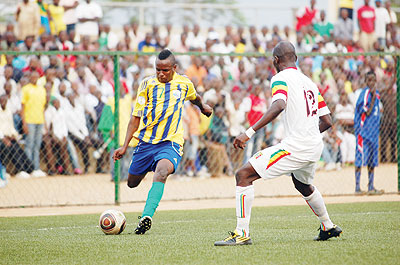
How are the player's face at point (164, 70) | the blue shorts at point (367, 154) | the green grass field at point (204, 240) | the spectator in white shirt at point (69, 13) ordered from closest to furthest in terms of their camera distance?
the green grass field at point (204, 240), the player's face at point (164, 70), the blue shorts at point (367, 154), the spectator in white shirt at point (69, 13)

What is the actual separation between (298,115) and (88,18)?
12682mm

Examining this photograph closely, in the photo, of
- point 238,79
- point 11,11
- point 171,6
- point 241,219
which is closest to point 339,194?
point 238,79

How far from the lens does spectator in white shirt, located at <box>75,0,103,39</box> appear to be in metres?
18.8

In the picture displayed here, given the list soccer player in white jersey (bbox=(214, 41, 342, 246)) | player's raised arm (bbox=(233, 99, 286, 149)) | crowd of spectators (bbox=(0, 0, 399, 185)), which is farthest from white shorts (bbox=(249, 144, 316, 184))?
crowd of spectators (bbox=(0, 0, 399, 185))

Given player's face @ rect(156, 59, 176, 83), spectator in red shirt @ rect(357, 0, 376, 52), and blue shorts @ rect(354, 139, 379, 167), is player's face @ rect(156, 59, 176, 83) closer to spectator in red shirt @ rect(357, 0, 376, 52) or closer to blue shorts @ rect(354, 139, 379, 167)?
blue shorts @ rect(354, 139, 379, 167)

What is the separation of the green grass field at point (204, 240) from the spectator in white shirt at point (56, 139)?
5.21 metres

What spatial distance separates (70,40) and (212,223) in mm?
9554

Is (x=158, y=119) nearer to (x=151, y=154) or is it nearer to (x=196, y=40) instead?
(x=151, y=154)

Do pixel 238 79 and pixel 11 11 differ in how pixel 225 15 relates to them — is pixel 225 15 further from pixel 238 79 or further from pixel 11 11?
pixel 11 11

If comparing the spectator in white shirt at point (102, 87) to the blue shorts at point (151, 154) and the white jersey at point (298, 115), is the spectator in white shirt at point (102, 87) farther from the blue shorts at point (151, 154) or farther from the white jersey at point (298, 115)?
the white jersey at point (298, 115)

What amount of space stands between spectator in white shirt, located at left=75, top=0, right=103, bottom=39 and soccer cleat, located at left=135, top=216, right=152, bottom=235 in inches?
445

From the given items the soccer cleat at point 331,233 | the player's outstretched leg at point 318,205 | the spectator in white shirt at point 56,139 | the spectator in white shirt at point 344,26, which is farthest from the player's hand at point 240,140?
the spectator in white shirt at point 344,26

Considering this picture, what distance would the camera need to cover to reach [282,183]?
638 inches

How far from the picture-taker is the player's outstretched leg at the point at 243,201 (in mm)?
7148
